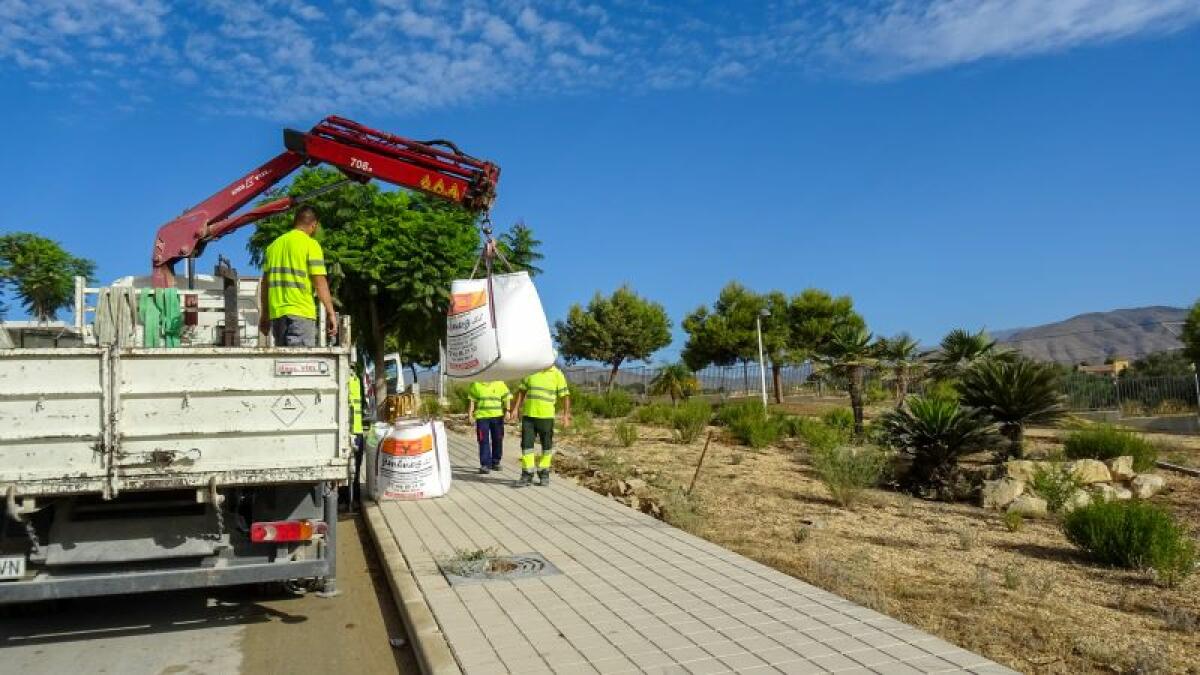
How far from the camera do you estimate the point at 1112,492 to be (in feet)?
38.1

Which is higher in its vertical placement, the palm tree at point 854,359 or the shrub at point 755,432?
the palm tree at point 854,359

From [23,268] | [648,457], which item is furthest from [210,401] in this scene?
[23,268]

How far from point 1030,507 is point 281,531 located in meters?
8.32

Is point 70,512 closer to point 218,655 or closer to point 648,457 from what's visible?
point 218,655

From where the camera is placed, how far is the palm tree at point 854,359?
19.3m

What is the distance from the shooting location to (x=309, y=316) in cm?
690

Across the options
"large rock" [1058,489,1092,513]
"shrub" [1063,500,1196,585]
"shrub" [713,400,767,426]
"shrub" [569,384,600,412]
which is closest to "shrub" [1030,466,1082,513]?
"large rock" [1058,489,1092,513]

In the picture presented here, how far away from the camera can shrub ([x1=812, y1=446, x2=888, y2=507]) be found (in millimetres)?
10836

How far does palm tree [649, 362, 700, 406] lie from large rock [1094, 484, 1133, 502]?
71.2 ft

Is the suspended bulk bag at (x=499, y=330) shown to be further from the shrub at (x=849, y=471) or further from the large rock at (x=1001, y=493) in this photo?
the large rock at (x=1001, y=493)

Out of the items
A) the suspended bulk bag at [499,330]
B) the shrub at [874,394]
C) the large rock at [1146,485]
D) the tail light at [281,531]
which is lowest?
the large rock at [1146,485]

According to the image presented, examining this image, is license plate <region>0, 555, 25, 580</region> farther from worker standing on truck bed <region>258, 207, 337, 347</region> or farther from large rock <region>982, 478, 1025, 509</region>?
large rock <region>982, 478, 1025, 509</region>

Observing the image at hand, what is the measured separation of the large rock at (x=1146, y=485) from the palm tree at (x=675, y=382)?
2143 cm

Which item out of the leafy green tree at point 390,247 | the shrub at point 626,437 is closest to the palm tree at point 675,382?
the leafy green tree at point 390,247
